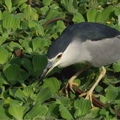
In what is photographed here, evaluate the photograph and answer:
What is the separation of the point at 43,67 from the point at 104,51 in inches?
25.1

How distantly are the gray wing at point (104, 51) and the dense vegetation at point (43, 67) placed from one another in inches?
7.6

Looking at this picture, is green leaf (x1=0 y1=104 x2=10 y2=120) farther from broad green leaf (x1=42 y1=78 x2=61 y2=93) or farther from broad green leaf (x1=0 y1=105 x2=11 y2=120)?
broad green leaf (x1=42 y1=78 x2=61 y2=93)

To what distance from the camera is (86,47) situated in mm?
3707

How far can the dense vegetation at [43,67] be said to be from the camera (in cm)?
340

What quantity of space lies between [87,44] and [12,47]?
94 cm

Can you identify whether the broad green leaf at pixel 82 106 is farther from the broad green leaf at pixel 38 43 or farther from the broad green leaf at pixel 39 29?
the broad green leaf at pixel 39 29

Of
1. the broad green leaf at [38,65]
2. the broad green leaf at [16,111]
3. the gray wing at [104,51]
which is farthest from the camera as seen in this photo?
the broad green leaf at [38,65]

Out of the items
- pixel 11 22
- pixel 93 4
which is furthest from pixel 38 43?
pixel 93 4

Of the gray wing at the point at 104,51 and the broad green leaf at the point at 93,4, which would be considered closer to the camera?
the gray wing at the point at 104,51

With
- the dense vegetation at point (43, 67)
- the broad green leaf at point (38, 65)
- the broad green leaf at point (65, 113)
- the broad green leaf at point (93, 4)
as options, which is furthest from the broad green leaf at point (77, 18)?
the broad green leaf at point (65, 113)

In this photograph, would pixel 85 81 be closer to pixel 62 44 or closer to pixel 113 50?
pixel 113 50

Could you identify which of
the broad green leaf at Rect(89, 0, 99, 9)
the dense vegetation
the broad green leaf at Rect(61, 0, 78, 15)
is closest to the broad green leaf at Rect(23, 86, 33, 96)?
the dense vegetation

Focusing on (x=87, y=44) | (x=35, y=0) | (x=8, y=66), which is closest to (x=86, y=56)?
(x=87, y=44)

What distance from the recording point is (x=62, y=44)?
3439 millimetres
